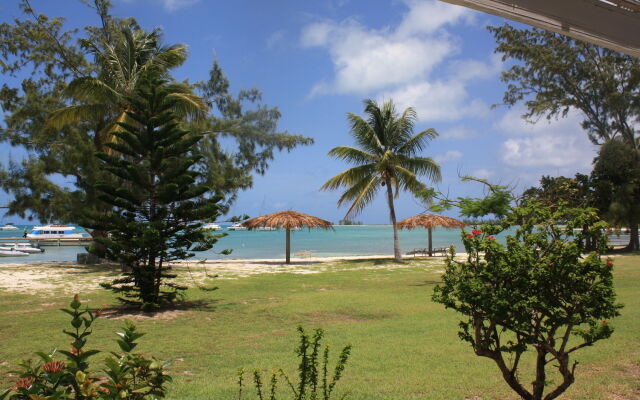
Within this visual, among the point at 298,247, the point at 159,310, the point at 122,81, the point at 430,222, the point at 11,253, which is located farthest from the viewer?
the point at 298,247

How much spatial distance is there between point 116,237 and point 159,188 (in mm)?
1076

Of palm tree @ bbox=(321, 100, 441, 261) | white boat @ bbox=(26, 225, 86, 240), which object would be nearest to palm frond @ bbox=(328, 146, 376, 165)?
palm tree @ bbox=(321, 100, 441, 261)

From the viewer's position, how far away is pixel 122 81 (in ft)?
42.2

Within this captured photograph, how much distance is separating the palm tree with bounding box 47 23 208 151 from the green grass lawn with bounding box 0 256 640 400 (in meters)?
5.62

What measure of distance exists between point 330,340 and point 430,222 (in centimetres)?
1704

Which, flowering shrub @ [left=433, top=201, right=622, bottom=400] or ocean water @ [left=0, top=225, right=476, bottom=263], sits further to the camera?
ocean water @ [left=0, top=225, right=476, bottom=263]

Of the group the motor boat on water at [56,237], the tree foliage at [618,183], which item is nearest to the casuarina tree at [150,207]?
the tree foliage at [618,183]

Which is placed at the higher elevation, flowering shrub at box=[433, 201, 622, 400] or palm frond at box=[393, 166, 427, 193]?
palm frond at box=[393, 166, 427, 193]

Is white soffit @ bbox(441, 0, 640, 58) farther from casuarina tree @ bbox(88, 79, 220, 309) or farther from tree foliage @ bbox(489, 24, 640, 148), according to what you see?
tree foliage @ bbox(489, 24, 640, 148)

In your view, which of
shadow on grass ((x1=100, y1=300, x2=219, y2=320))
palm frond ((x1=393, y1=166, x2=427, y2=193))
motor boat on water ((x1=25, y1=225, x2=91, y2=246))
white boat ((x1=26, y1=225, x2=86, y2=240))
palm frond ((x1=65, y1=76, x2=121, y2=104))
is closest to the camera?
shadow on grass ((x1=100, y1=300, x2=219, y2=320))

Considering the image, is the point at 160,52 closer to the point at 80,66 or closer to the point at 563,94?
the point at 80,66

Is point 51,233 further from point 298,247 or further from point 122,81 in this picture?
point 122,81

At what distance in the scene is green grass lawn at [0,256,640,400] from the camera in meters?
3.73

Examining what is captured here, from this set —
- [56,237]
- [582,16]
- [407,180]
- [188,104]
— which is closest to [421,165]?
[407,180]
